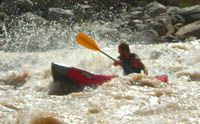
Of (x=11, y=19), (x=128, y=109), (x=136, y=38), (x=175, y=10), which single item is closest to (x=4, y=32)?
(x=11, y=19)

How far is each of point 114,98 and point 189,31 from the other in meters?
9.71

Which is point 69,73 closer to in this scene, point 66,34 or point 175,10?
point 66,34

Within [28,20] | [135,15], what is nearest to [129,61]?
[28,20]

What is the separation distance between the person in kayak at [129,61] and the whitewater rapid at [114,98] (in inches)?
13.8

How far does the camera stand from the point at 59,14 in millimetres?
21281

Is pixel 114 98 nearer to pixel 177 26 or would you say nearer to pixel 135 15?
pixel 177 26

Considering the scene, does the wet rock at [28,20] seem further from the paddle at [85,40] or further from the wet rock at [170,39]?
the paddle at [85,40]

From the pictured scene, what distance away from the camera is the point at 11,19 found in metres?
21.1

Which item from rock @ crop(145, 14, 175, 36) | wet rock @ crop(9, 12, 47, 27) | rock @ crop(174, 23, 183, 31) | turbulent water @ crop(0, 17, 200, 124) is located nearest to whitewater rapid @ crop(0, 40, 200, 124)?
turbulent water @ crop(0, 17, 200, 124)

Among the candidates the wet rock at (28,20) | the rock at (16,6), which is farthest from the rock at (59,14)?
the rock at (16,6)

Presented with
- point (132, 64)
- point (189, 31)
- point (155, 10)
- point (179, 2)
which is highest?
point (132, 64)

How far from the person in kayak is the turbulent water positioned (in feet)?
1.10

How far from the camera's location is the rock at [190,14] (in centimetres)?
1970

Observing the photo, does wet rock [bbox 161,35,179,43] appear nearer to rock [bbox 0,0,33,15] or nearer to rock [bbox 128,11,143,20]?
rock [bbox 128,11,143,20]
